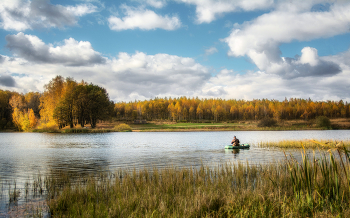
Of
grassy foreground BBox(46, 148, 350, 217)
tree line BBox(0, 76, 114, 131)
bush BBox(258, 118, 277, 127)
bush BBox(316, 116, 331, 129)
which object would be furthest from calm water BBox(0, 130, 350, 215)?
bush BBox(316, 116, 331, 129)

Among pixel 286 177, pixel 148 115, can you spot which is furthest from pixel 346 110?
pixel 286 177

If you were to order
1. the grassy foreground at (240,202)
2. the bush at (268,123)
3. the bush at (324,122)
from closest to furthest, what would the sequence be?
1. the grassy foreground at (240,202)
2. the bush at (324,122)
3. the bush at (268,123)

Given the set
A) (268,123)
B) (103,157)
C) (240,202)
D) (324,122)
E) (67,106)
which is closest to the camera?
(240,202)

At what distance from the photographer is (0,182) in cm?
1473

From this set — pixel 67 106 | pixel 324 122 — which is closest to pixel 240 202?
pixel 67 106

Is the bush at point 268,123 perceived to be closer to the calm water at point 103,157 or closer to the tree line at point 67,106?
the tree line at point 67,106

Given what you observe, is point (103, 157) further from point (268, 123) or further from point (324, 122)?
point (324, 122)

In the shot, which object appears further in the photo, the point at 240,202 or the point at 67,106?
the point at 67,106

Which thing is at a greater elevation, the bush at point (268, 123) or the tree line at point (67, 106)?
the tree line at point (67, 106)

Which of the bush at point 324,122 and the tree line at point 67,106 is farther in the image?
the bush at point 324,122

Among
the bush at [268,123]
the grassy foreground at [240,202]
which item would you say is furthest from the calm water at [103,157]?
the bush at [268,123]

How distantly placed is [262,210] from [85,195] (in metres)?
7.45

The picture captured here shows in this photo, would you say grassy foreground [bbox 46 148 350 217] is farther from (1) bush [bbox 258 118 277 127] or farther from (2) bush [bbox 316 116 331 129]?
(2) bush [bbox 316 116 331 129]

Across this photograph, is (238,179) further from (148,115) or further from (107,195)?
(148,115)
